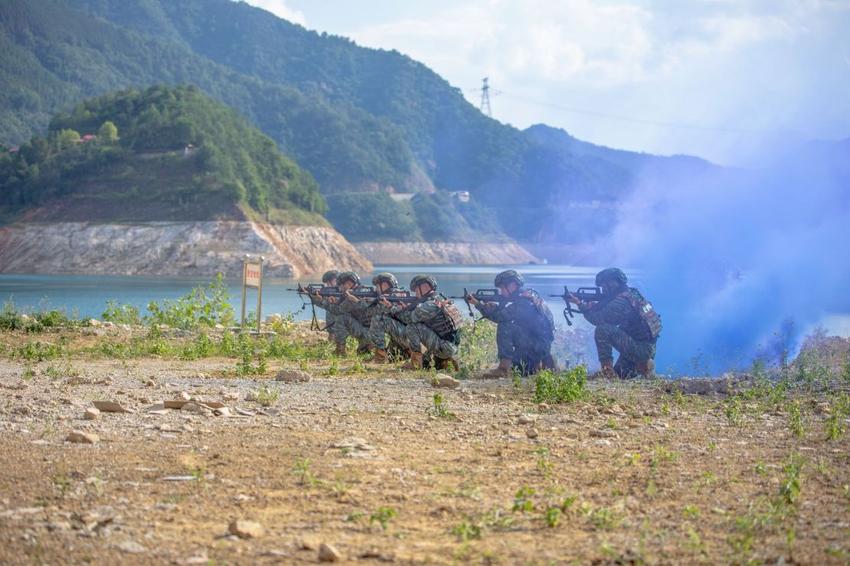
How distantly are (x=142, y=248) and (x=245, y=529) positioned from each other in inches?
3510

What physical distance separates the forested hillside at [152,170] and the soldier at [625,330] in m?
82.1

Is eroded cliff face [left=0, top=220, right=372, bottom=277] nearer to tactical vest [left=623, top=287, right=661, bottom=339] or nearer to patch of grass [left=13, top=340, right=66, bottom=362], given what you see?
patch of grass [left=13, top=340, right=66, bottom=362]

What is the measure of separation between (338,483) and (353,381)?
20.9ft

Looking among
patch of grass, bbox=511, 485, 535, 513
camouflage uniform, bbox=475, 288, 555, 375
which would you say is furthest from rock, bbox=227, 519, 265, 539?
camouflage uniform, bbox=475, 288, 555, 375

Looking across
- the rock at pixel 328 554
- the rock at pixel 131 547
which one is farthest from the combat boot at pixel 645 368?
the rock at pixel 131 547

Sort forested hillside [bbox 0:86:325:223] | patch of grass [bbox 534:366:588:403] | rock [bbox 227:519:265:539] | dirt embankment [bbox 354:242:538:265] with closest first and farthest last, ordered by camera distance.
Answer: rock [bbox 227:519:265:539] → patch of grass [bbox 534:366:588:403] → forested hillside [bbox 0:86:325:223] → dirt embankment [bbox 354:242:538:265]

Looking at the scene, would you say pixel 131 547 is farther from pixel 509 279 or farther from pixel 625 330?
pixel 625 330

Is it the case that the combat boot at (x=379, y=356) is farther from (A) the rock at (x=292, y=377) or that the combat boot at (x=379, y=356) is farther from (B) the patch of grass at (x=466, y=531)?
(B) the patch of grass at (x=466, y=531)

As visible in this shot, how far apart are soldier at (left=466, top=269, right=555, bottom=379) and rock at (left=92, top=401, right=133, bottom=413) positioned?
595 centimetres

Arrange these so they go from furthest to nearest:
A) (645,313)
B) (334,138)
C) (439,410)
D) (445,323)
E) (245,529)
Result: (334,138) → (445,323) → (645,313) → (439,410) → (245,529)

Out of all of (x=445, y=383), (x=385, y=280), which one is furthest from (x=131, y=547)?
(x=385, y=280)

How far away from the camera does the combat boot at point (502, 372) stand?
14195 millimetres

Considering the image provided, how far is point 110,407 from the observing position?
9547 millimetres

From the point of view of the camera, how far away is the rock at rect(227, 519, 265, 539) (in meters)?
5.57
